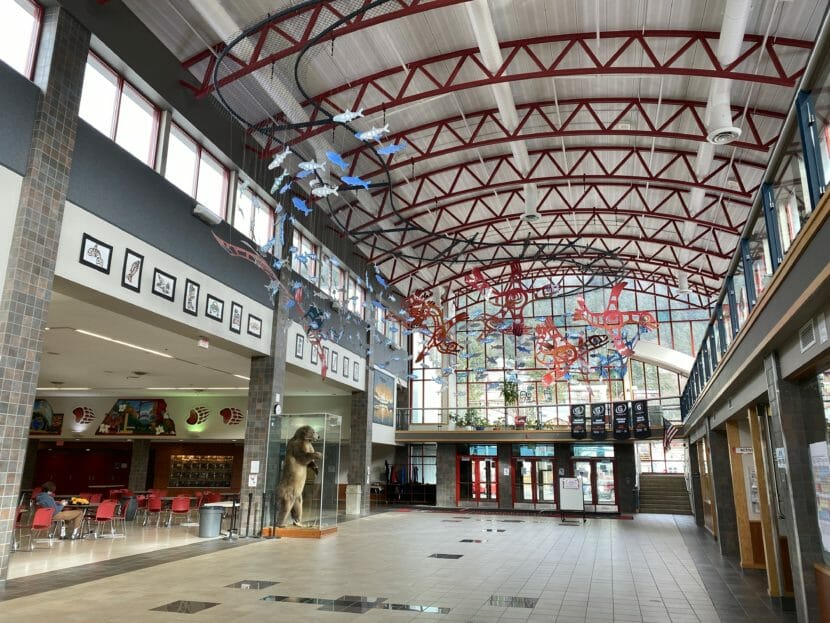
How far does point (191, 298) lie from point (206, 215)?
67.7 inches

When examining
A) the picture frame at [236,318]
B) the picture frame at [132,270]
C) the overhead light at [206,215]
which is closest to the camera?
the picture frame at [132,270]

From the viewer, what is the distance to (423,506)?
26109 mm

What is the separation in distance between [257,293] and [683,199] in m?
15.0

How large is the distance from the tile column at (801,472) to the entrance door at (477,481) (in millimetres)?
20517

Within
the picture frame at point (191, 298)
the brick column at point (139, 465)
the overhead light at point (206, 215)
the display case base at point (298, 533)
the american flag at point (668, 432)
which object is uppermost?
the overhead light at point (206, 215)

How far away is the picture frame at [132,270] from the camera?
9406 millimetres

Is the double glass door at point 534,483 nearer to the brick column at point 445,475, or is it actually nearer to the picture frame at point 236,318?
the brick column at point 445,475

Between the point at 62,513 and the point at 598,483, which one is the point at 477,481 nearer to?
the point at 598,483

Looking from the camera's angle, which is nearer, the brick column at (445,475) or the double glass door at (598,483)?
the double glass door at (598,483)

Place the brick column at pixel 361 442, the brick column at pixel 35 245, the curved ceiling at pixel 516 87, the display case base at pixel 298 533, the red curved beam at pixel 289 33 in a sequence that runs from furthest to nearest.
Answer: the brick column at pixel 361 442 < the display case base at pixel 298 533 < the curved ceiling at pixel 516 87 < the red curved beam at pixel 289 33 < the brick column at pixel 35 245

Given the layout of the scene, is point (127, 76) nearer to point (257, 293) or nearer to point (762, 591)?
point (257, 293)

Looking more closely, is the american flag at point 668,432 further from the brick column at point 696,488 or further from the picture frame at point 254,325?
the picture frame at point 254,325

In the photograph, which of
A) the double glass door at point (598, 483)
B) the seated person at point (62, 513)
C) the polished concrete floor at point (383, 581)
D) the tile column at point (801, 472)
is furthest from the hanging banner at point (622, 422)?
the seated person at point (62, 513)

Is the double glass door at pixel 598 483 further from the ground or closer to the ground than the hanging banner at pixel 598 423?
closer to the ground
